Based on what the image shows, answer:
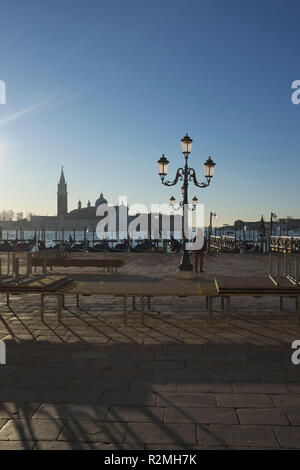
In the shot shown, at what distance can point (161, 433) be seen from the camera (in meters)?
2.88

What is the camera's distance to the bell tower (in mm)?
165625

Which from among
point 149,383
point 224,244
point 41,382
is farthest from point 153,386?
point 224,244

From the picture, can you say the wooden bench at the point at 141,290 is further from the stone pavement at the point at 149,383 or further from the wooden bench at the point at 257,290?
the stone pavement at the point at 149,383

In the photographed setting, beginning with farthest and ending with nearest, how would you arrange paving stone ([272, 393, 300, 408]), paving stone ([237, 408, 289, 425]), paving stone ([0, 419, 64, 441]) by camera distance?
paving stone ([272, 393, 300, 408]) < paving stone ([237, 408, 289, 425]) < paving stone ([0, 419, 64, 441])

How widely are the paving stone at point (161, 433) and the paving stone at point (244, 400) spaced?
0.52 metres

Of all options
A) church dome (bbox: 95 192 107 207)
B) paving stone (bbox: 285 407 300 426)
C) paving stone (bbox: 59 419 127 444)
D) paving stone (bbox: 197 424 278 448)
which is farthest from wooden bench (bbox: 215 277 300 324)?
church dome (bbox: 95 192 107 207)

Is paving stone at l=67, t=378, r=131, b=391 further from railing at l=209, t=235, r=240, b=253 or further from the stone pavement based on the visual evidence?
railing at l=209, t=235, r=240, b=253

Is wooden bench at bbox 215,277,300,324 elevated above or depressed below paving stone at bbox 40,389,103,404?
above

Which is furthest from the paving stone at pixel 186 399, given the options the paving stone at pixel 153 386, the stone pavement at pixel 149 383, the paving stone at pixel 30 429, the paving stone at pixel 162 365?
the paving stone at pixel 30 429

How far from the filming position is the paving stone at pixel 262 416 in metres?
3.05

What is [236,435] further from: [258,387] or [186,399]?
[258,387]

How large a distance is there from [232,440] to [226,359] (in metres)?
1.75

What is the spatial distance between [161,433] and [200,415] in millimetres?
426

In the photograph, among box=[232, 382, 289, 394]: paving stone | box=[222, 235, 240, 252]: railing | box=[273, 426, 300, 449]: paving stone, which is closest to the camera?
box=[273, 426, 300, 449]: paving stone
